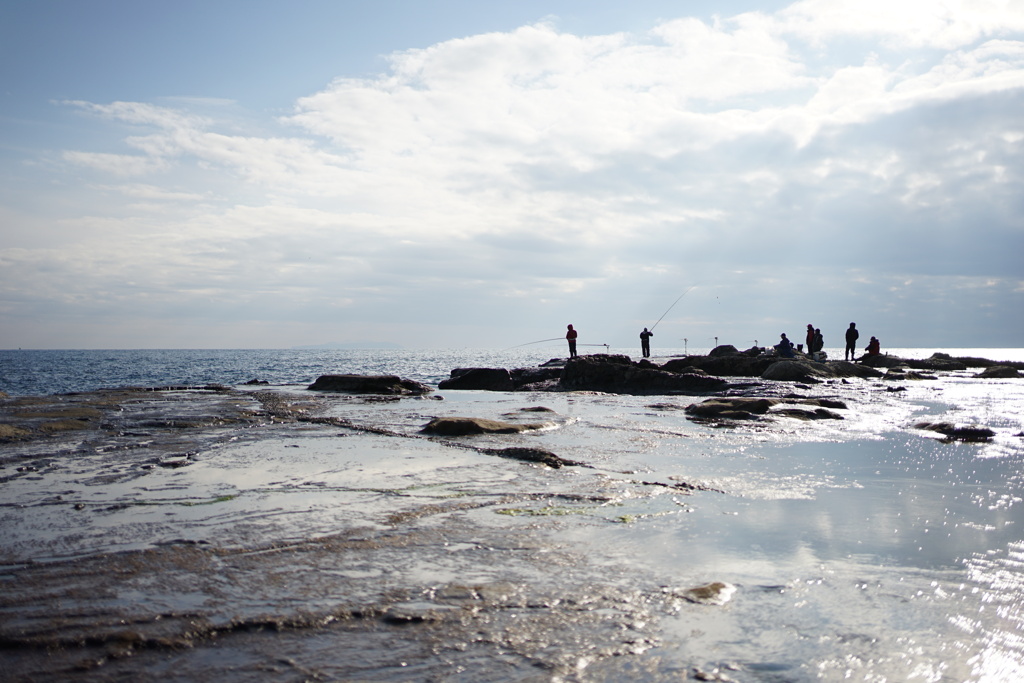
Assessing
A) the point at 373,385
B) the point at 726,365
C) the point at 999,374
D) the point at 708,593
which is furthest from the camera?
the point at 999,374

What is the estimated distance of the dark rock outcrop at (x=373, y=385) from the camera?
78.3 feet

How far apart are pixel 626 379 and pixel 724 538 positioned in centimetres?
1903

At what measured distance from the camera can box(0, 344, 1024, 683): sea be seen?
3227mm

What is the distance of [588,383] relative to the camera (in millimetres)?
24797

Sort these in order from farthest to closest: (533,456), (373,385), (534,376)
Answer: (534,376)
(373,385)
(533,456)

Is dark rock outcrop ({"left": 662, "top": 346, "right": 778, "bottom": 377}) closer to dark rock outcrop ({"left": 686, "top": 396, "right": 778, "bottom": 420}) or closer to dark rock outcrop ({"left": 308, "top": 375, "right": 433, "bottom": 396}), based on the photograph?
dark rock outcrop ({"left": 308, "top": 375, "right": 433, "bottom": 396})

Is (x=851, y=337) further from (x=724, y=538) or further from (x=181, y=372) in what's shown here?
(x=181, y=372)

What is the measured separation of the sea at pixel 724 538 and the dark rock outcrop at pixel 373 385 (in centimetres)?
1269

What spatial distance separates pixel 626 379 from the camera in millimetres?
24219

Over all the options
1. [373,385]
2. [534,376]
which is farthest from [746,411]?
[373,385]

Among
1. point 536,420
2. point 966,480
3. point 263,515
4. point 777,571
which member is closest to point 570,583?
point 777,571

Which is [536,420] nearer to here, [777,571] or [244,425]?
[244,425]

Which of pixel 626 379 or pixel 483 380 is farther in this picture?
pixel 483 380

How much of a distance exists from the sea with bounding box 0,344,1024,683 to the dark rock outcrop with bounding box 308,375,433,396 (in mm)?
12687
